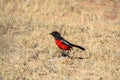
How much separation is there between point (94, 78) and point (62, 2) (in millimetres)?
9497

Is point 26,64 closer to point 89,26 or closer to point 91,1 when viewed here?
point 89,26

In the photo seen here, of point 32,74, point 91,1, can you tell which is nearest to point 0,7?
point 91,1

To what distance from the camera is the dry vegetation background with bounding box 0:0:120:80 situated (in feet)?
34.1

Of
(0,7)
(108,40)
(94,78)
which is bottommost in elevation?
(94,78)

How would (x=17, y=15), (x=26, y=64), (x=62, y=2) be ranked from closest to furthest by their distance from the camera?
(x=26, y=64)
(x=17, y=15)
(x=62, y=2)

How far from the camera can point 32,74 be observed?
10180 millimetres

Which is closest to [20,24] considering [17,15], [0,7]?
[17,15]

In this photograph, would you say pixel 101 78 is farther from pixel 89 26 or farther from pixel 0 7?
pixel 0 7

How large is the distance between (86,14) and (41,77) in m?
8.38

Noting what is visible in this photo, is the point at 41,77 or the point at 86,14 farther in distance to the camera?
the point at 86,14

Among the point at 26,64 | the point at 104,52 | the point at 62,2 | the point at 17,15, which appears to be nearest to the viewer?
the point at 26,64

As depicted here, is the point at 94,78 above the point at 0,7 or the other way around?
the other way around

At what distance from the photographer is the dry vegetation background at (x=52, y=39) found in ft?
34.1

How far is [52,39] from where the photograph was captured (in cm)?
1410
